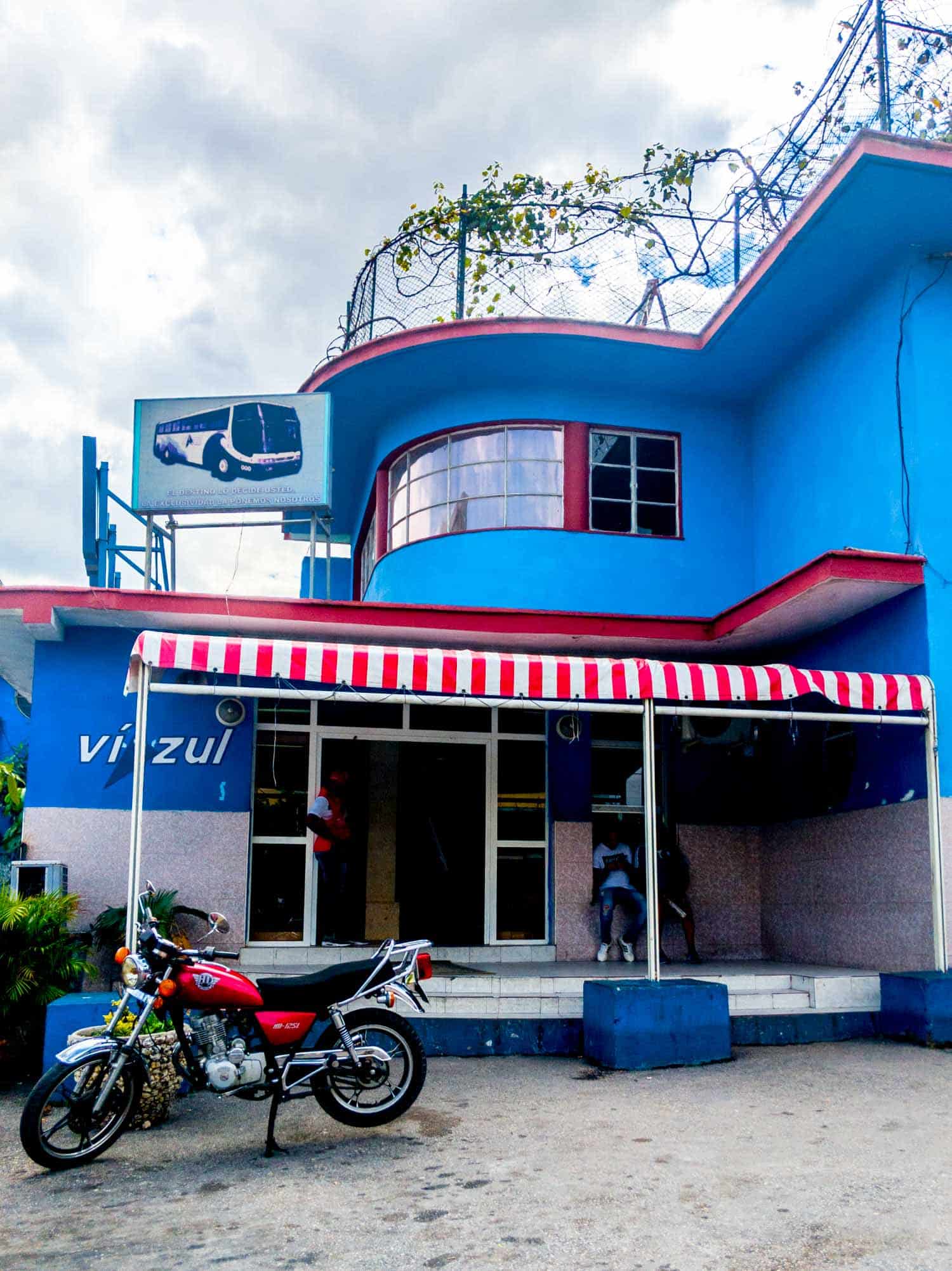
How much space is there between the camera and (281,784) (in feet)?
36.7

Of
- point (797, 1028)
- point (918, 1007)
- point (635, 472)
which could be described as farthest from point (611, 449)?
point (918, 1007)

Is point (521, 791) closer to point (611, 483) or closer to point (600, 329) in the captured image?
point (611, 483)

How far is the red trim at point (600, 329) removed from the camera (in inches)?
375

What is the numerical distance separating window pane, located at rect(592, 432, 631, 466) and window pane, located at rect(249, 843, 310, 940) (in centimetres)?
510

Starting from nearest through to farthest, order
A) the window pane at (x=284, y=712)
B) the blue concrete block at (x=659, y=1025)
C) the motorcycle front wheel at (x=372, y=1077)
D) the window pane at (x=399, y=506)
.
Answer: the motorcycle front wheel at (x=372, y=1077)
the blue concrete block at (x=659, y=1025)
the window pane at (x=284, y=712)
the window pane at (x=399, y=506)

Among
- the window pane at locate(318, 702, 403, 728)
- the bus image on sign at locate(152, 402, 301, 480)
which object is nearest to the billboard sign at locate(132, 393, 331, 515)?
the bus image on sign at locate(152, 402, 301, 480)

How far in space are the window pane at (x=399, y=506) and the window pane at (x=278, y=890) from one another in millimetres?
4153

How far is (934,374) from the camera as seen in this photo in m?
9.88

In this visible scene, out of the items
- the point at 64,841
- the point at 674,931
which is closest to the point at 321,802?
the point at 64,841

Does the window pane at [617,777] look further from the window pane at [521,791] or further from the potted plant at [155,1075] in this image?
the potted plant at [155,1075]

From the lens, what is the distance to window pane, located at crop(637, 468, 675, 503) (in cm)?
1254

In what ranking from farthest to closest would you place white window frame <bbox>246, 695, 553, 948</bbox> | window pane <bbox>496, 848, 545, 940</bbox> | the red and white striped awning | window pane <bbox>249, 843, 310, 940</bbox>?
window pane <bbox>496, 848, 545, 940</bbox> → white window frame <bbox>246, 695, 553, 948</bbox> → window pane <bbox>249, 843, 310, 940</bbox> → the red and white striped awning

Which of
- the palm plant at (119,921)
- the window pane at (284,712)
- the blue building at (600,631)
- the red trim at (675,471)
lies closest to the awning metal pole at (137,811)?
the blue building at (600,631)

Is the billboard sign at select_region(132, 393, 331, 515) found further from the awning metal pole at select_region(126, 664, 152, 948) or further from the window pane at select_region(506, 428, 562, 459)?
the awning metal pole at select_region(126, 664, 152, 948)
